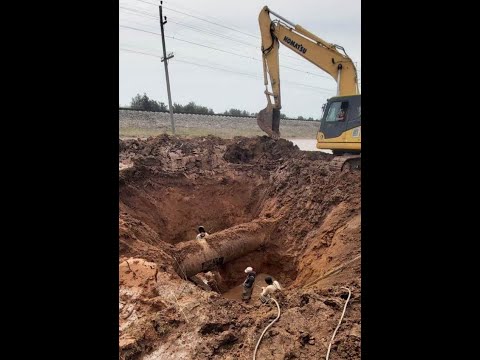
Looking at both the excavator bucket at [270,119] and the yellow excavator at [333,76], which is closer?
the yellow excavator at [333,76]

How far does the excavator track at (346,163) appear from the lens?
9906mm

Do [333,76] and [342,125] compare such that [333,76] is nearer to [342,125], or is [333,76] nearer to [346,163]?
[342,125]

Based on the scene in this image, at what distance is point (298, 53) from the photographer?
11.2m

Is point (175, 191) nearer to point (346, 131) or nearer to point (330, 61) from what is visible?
point (346, 131)

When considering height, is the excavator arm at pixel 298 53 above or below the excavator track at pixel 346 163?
above

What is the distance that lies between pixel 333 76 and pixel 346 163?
2.86m

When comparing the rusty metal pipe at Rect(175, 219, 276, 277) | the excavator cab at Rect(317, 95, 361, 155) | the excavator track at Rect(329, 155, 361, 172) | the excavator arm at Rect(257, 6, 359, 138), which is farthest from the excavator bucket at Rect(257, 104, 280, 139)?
the rusty metal pipe at Rect(175, 219, 276, 277)

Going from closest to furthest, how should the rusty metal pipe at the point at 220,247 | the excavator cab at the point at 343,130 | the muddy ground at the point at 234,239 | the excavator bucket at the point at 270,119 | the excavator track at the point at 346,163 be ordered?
the muddy ground at the point at 234,239, the rusty metal pipe at the point at 220,247, the excavator track at the point at 346,163, the excavator cab at the point at 343,130, the excavator bucket at the point at 270,119

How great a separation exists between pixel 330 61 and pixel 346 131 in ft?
7.24

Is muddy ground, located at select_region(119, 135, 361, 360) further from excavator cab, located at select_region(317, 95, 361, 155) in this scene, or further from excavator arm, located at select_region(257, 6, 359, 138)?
excavator arm, located at select_region(257, 6, 359, 138)

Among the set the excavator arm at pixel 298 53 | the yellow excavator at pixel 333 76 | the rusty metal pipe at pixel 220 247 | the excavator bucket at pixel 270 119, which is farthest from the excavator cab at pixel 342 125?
the rusty metal pipe at pixel 220 247

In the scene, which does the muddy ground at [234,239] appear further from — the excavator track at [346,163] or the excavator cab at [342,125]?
the excavator cab at [342,125]

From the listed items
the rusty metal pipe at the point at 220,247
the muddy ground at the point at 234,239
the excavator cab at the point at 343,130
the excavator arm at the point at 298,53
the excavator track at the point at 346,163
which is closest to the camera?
the muddy ground at the point at 234,239
